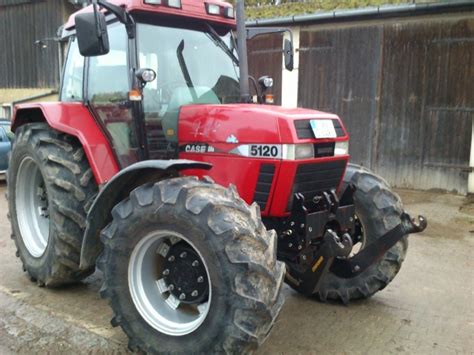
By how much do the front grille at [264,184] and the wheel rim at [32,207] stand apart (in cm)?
222

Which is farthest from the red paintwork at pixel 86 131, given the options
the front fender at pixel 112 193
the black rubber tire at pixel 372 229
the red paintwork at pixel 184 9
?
the black rubber tire at pixel 372 229

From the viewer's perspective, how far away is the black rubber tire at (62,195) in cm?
379

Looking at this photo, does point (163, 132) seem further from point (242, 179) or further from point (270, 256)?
point (270, 256)

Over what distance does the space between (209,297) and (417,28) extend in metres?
7.67

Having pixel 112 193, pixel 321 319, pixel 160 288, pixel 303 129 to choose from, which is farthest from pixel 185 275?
pixel 321 319

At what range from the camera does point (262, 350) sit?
3.24m

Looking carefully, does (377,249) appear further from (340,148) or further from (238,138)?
(238,138)

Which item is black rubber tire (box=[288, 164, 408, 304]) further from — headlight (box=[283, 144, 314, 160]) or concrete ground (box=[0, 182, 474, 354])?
headlight (box=[283, 144, 314, 160])

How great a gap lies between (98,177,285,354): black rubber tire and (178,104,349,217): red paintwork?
1.37 ft

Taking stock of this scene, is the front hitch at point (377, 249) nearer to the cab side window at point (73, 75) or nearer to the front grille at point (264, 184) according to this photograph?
the front grille at point (264, 184)

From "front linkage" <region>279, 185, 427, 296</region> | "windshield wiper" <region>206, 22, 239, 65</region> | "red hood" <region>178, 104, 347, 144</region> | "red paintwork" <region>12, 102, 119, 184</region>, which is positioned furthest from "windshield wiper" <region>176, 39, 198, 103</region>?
"front linkage" <region>279, 185, 427, 296</region>

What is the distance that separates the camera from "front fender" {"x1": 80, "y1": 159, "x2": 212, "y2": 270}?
309cm

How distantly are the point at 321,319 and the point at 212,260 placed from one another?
1478mm

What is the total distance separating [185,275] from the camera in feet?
9.82
